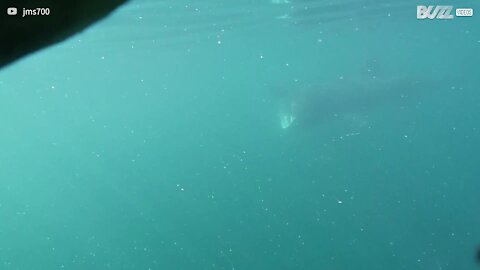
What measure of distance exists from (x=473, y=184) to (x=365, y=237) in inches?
9.7

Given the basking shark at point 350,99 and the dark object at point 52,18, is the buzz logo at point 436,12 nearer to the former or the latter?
the basking shark at point 350,99

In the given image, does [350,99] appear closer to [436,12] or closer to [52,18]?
[436,12]

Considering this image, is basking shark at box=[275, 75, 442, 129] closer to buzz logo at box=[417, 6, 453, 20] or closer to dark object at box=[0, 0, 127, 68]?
buzz logo at box=[417, 6, 453, 20]

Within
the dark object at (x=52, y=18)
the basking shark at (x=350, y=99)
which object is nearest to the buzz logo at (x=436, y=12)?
the basking shark at (x=350, y=99)

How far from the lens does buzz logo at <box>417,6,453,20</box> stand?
3.48 feet

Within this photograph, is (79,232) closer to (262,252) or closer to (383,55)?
(262,252)

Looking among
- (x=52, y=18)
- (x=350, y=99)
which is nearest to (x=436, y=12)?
(x=350, y=99)

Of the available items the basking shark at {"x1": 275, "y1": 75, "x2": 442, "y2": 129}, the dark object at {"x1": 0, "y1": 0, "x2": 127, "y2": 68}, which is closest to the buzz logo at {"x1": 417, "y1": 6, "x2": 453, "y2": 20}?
→ the basking shark at {"x1": 275, "y1": 75, "x2": 442, "y2": 129}

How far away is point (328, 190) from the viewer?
106 cm

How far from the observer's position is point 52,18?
43.5 inches

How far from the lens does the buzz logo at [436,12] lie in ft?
3.48

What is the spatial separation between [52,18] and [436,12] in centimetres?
81

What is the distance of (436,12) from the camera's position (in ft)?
3.48

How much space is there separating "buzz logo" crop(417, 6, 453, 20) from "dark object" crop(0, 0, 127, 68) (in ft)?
2.07
